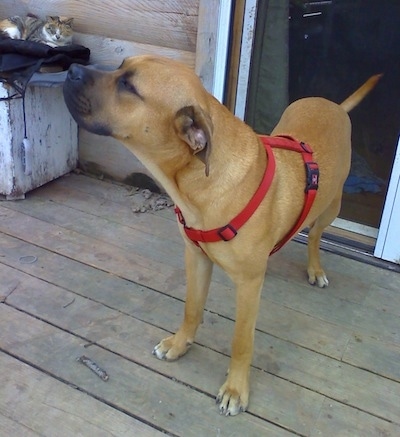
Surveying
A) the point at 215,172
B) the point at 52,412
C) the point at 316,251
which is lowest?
the point at 52,412

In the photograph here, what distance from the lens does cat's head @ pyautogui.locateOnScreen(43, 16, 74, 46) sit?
3.12 m

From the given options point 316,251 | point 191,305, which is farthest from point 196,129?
point 316,251

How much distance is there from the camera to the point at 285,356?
212 cm

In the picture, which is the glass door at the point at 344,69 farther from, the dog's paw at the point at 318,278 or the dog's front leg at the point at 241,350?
the dog's front leg at the point at 241,350

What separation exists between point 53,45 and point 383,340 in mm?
2358

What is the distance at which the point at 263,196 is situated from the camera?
172 centimetres

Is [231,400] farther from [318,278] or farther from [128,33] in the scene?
[128,33]

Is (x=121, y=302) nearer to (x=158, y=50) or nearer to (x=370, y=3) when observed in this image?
(x=158, y=50)

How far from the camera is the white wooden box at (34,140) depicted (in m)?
3.03

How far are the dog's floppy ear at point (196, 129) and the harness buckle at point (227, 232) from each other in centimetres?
23

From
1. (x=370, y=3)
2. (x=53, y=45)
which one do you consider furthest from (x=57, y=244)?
(x=370, y=3)

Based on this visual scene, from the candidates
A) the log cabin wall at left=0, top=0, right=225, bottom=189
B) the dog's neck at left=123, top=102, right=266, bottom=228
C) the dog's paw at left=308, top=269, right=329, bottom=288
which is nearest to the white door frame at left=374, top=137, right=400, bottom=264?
the dog's paw at left=308, top=269, right=329, bottom=288

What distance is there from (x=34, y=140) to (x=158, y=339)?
1618 mm

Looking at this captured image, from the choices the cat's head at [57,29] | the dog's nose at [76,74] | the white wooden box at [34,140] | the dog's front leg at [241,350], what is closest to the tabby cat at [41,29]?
the cat's head at [57,29]
